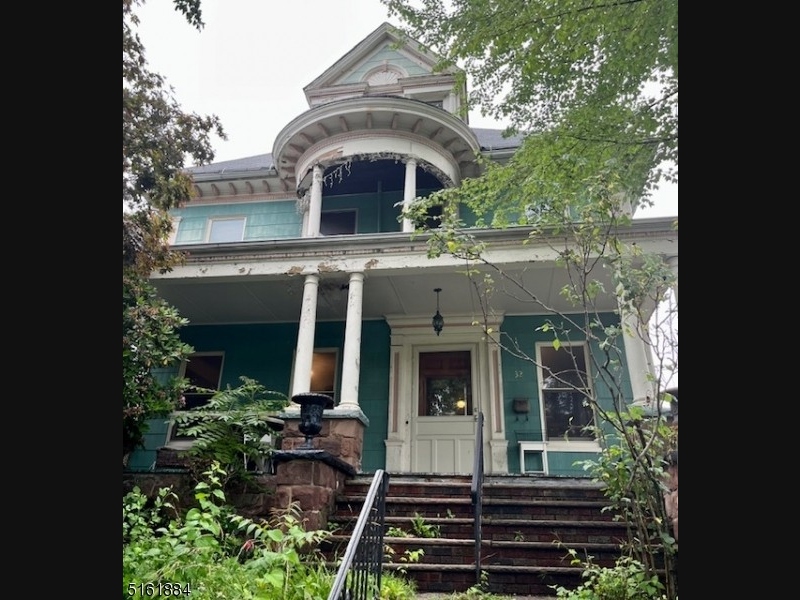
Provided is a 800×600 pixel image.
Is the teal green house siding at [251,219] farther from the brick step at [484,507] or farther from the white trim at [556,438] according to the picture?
the brick step at [484,507]

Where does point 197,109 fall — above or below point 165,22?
above

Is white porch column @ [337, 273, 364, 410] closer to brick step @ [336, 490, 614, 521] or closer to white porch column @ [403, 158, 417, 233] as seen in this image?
white porch column @ [403, 158, 417, 233]

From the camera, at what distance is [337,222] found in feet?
27.0

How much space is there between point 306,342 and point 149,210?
206 centimetres

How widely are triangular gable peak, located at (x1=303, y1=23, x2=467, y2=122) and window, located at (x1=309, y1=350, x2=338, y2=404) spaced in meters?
4.46

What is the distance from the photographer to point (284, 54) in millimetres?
3312

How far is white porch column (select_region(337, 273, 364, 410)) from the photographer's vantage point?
539 centimetres

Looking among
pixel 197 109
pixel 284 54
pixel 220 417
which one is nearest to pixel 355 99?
pixel 197 109

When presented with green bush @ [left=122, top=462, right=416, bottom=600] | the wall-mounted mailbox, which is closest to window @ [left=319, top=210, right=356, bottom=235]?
the wall-mounted mailbox

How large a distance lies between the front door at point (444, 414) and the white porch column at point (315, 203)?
2.33 metres

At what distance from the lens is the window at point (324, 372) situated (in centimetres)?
737

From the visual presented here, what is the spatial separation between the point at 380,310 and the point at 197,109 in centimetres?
356
